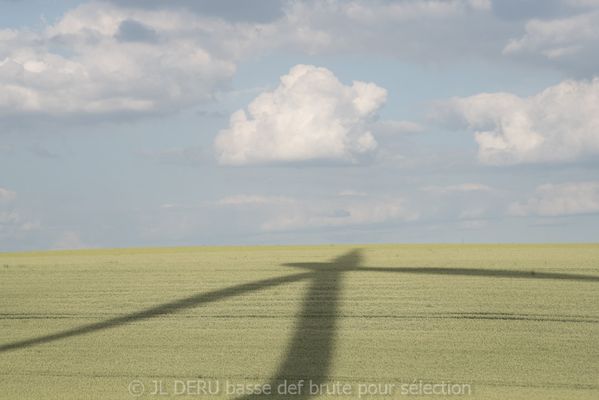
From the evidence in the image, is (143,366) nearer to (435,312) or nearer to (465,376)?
(465,376)

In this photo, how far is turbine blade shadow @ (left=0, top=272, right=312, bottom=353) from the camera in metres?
22.5

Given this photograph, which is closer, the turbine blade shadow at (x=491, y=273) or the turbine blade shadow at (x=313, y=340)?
the turbine blade shadow at (x=313, y=340)

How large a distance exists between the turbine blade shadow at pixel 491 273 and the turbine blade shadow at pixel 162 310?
441 centimetres

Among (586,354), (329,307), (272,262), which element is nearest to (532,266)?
(272,262)

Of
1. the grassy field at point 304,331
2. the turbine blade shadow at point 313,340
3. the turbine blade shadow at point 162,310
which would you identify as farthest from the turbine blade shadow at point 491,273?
the turbine blade shadow at point 162,310

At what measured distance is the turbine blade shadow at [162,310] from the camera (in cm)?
2245

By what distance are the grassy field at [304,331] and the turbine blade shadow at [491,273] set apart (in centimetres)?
9

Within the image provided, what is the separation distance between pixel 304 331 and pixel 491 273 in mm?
13050

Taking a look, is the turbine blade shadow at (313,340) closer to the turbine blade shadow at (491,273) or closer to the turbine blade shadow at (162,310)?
the turbine blade shadow at (162,310)

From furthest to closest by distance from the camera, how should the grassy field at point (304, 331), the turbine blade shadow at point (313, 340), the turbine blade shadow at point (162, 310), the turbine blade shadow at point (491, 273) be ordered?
the turbine blade shadow at point (491, 273) < the turbine blade shadow at point (162, 310) < the grassy field at point (304, 331) < the turbine blade shadow at point (313, 340)

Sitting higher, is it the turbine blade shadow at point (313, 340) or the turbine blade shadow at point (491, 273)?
the turbine blade shadow at point (491, 273)

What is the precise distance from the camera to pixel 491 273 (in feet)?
108

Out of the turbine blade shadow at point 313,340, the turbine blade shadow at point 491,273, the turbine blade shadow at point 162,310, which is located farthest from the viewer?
the turbine blade shadow at point 491,273

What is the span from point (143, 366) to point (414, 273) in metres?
16.3
